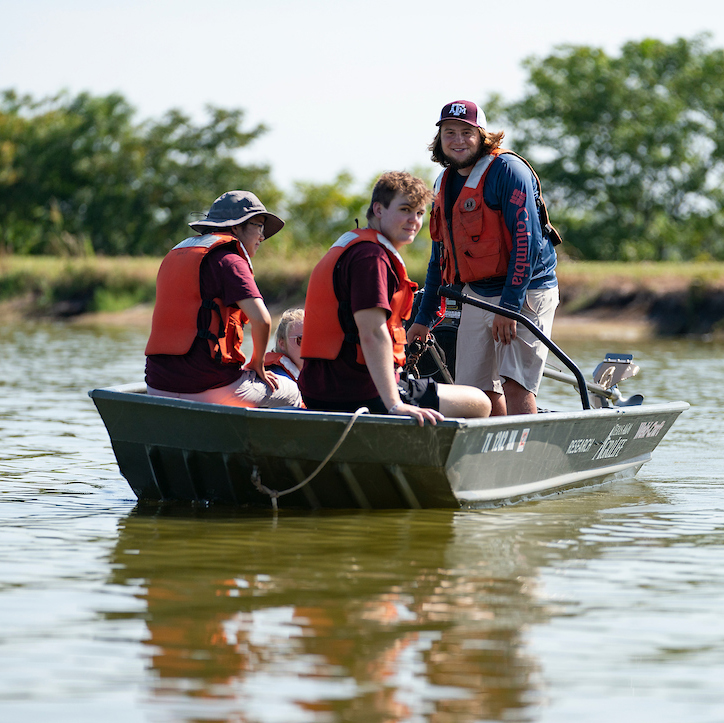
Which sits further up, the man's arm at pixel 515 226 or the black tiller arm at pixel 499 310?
the man's arm at pixel 515 226

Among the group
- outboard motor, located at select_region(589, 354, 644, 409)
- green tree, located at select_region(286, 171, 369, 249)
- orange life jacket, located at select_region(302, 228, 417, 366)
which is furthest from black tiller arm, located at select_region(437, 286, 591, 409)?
green tree, located at select_region(286, 171, 369, 249)

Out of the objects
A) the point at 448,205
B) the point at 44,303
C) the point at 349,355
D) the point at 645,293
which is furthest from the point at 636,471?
the point at 44,303

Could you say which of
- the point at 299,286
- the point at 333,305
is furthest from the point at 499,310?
the point at 299,286

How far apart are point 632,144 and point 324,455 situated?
3813cm

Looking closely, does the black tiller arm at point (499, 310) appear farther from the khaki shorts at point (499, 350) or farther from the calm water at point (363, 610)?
the calm water at point (363, 610)

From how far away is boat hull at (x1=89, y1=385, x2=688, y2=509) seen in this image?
4.91 meters

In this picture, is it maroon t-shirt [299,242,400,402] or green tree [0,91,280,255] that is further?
green tree [0,91,280,255]

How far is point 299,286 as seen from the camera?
26.8 metres

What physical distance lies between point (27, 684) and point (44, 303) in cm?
2785

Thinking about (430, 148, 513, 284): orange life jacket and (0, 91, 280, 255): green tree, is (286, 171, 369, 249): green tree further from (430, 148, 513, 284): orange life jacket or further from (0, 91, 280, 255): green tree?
(430, 148, 513, 284): orange life jacket

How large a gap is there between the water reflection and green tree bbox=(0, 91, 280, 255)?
1410 inches

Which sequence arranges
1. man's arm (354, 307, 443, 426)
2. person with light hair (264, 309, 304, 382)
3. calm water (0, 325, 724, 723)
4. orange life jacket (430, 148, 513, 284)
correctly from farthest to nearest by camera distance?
person with light hair (264, 309, 304, 382)
orange life jacket (430, 148, 513, 284)
man's arm (354, 307, 443, 426)
calm water (0, 325, 724, 723)

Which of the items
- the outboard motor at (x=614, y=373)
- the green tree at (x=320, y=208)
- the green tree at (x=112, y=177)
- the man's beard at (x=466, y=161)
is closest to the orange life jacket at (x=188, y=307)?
the man's beard at (x=466, y=161)

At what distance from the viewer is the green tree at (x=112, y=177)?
41.5m
